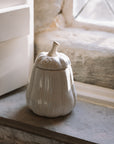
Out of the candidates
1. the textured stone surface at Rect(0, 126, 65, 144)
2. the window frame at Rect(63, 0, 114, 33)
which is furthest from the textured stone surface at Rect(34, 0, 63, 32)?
the textured stone surface at Rect(0, 126, 65, 144)

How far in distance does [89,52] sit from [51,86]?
0.28 m

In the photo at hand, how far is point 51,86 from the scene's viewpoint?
93 centimetres

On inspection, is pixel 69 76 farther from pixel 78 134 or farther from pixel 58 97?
pixel 78 134

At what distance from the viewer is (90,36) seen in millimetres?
1229

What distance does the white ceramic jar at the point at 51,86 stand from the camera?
3.03 ft

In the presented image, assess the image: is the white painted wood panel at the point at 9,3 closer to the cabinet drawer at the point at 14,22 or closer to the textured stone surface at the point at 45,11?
the cabinet drawer at the point at 14,22

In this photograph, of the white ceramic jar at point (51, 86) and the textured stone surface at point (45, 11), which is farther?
the textured stone surface at point (45, 11)

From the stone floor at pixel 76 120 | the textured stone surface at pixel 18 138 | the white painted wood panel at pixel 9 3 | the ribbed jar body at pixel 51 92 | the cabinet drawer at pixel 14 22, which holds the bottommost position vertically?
the textured stone surface at pixel 18 138

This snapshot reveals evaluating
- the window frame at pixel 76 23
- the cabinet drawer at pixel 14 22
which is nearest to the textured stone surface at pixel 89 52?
the window frame at pixel 76 23

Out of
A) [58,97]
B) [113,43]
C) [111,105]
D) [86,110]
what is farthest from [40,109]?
[113,43]

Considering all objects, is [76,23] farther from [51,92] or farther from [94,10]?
[51,92]

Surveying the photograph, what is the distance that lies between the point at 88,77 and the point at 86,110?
163 mm

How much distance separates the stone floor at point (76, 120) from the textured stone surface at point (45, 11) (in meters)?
0.33

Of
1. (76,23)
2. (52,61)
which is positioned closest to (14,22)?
(52,61)
